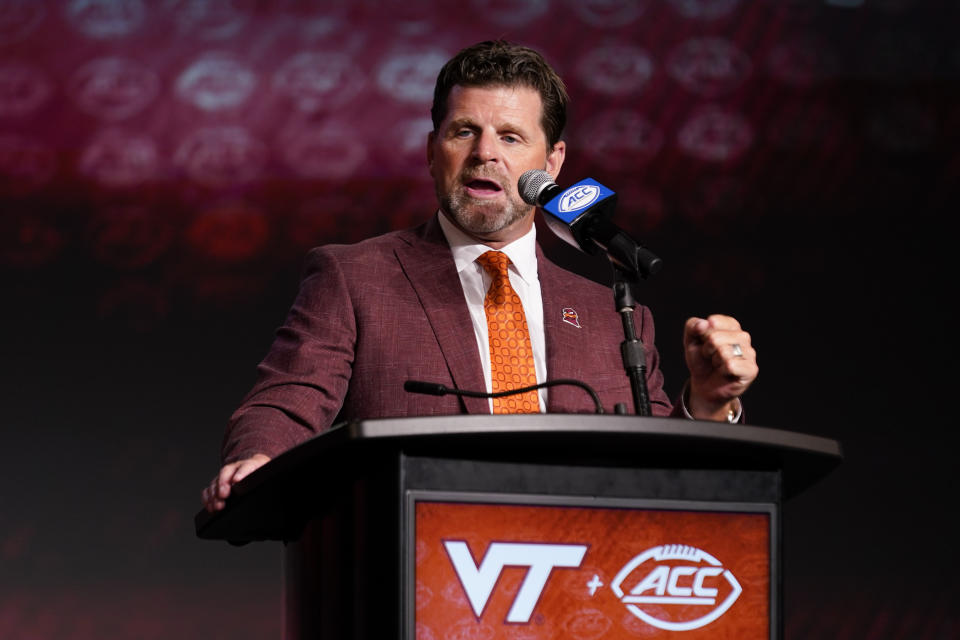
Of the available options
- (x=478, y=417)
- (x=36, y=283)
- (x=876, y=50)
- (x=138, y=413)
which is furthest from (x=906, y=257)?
(x=478, y=417)

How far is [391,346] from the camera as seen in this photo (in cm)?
173

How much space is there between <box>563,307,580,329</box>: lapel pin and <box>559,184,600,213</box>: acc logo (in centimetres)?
53

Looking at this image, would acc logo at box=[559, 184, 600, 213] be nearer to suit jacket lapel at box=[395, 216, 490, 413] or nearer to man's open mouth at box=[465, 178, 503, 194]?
suit jacket lapel at box=[395, 216, 490, 413]

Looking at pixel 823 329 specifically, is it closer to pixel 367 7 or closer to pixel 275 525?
pixel 367 7

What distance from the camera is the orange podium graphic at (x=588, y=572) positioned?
0.99m

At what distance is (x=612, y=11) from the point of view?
3137mm

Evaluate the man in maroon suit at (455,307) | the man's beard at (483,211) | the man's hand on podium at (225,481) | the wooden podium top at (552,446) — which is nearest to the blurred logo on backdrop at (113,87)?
the man in maroon suit at (455,307)

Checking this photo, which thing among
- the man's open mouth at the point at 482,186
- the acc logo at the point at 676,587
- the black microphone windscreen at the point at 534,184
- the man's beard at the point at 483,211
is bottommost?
→ the acc logo at the point at 676,587

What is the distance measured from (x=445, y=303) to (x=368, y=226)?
1348 mm

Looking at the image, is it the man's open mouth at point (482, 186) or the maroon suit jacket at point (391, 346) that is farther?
the man's open mouth at point (482, 186)

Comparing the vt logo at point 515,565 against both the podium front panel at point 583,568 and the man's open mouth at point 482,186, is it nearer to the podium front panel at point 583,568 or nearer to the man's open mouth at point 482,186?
the podium front panel at point 583,568

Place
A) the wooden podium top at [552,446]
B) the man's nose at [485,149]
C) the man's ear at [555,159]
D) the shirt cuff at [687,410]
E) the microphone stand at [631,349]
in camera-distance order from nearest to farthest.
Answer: the wooden podium top at [552,446] → the microphone stand at [631,349] → the shirt cuff at [687,410] → the man's nose at [485,149] → the man's ear at [555,159]

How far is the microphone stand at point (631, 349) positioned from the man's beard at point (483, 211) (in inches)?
25.9

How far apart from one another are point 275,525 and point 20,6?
216 cm
